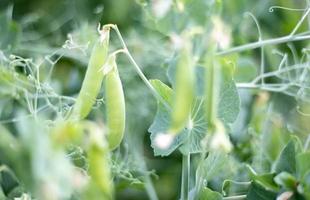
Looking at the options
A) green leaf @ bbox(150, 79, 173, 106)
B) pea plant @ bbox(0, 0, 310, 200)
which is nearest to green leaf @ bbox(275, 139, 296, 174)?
pea plant @ bbox(0, 0, 310, 200)

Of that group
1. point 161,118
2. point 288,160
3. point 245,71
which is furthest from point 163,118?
point 245,71

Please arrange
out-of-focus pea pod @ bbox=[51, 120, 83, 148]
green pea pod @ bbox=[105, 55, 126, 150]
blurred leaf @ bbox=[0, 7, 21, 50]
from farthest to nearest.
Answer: blurred leaf @ bbox=[0, 7, 21, 50]
green pea pod @ bbox=[105, 55, 126, 150]
out-of-focus pea pod @ bbox=[51, 120, 83, 148]

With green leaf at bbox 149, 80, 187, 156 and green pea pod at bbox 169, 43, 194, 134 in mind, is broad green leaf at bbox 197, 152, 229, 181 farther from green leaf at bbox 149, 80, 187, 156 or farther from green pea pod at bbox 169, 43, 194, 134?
green pea pod at bbox 169, 43, 194, 134

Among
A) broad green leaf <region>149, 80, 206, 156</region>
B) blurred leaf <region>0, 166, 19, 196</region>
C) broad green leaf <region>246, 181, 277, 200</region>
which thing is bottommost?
blurred leaf <region>0, 166, 19, 196</region>

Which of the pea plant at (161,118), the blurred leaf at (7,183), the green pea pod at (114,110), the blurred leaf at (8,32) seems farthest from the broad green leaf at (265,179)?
the blurred leaf at (8,32)

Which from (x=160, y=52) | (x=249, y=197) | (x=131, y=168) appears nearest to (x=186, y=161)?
(x=249, y=197)
